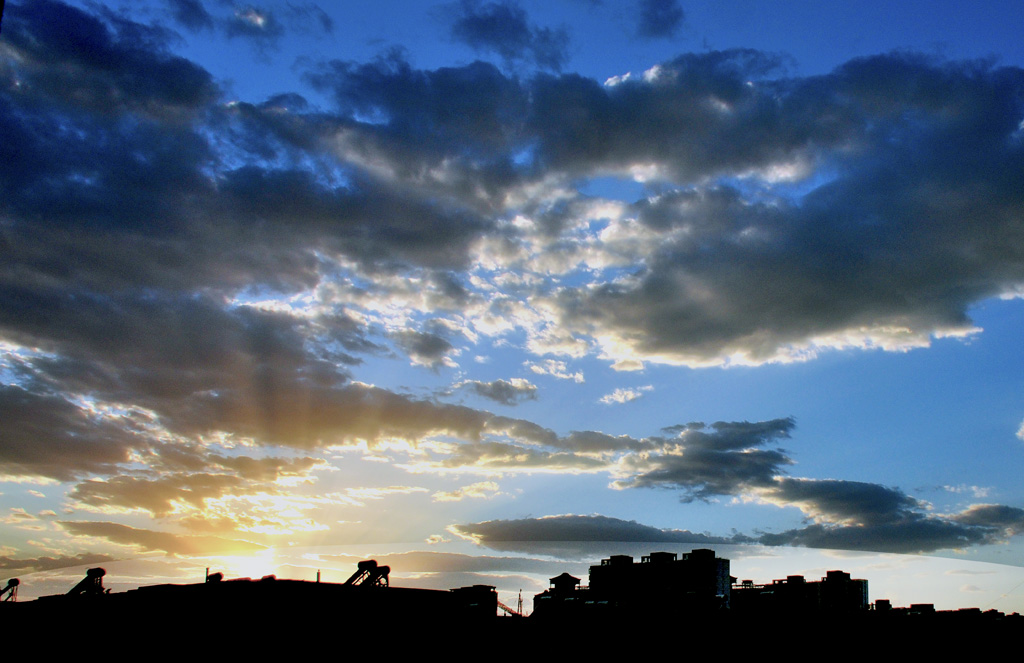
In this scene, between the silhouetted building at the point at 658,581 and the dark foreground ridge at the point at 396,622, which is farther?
the silhouetted building at the point at 658,581

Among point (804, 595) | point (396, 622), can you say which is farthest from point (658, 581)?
point (396, 622)

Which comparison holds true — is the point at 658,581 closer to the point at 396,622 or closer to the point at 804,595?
the point at 804,595

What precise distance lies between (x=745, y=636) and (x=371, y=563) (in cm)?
2827

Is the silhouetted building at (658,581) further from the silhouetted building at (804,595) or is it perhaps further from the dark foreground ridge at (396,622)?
the dark foreground ridge at (396,622)

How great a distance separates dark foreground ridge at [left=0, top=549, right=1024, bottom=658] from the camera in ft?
133

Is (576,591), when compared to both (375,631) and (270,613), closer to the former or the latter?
(375,631)

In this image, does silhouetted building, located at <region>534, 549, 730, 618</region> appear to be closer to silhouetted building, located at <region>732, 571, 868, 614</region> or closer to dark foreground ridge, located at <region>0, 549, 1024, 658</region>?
silhouetted building, located at <region>732, 571, 868, 614</region>

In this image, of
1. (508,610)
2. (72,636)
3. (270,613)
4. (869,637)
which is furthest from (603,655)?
(72,636)

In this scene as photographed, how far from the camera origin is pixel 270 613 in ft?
140

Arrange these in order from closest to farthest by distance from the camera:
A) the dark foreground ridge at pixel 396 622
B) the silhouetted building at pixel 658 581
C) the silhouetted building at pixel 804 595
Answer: the dark foreground ridge at pixel 396 622, the silhouetted building at pixel 658 581, the silhouetted building at pixel 804 595

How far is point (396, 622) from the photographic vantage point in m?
47.6

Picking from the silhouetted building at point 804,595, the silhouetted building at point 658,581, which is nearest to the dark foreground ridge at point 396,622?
the silhouetted building at point 658,581

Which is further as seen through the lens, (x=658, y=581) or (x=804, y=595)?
(x=658, y=581)

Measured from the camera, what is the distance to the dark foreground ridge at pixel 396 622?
40.5 meters
